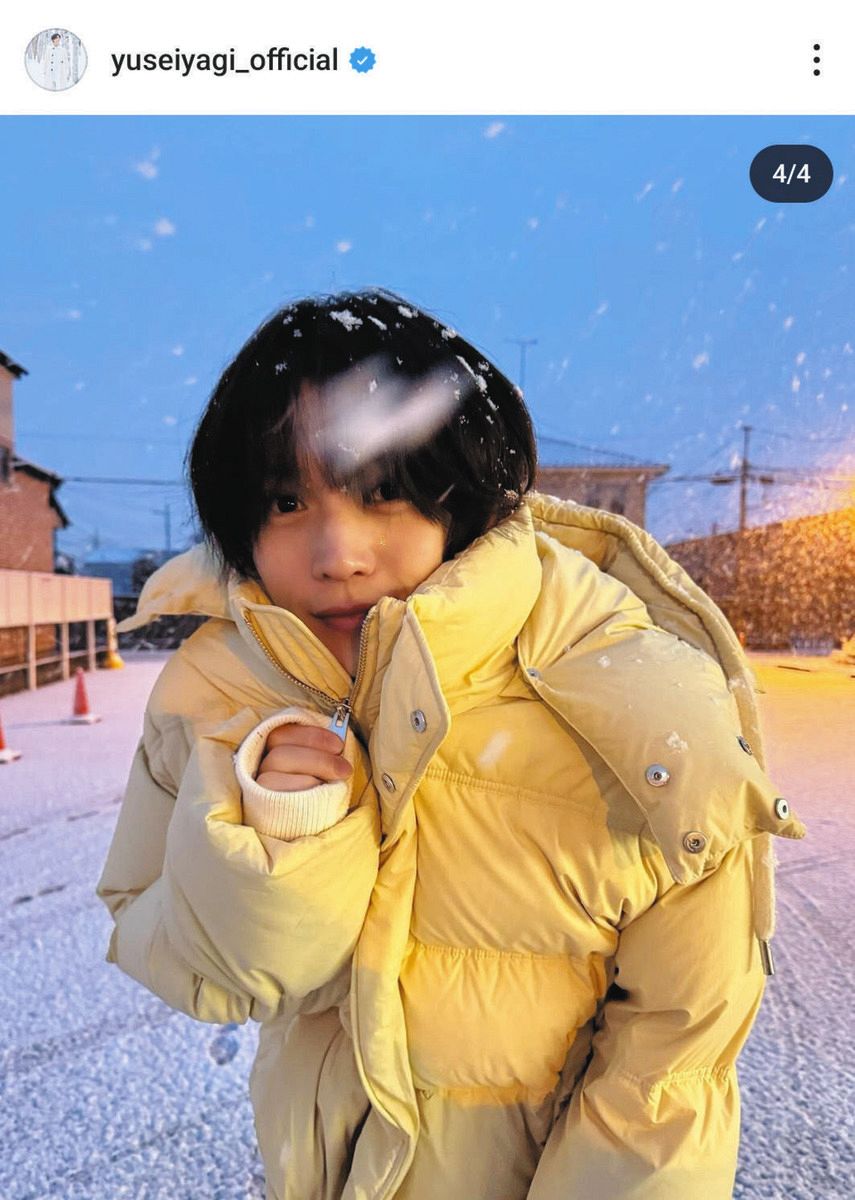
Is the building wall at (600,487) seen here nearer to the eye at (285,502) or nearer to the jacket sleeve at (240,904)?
the eye at (285,502)

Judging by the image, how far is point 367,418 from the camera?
44cm

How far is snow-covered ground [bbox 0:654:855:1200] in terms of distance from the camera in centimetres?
80

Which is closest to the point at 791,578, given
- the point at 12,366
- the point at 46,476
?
the point at 12,366

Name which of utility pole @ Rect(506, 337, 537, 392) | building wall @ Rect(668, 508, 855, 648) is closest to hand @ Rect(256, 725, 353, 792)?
utility pole @ Rect(506, 337, 537, 392)

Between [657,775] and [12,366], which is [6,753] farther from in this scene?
[657,775]

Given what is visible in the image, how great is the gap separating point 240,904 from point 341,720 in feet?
0.36

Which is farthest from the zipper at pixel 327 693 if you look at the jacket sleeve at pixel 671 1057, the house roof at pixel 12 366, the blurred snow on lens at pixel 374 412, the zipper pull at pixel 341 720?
the house roof at pixel 12 366

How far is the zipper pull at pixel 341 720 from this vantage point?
16.4 inches

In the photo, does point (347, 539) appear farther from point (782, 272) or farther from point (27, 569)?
point (27, 569)

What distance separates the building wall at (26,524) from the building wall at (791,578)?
1.64m

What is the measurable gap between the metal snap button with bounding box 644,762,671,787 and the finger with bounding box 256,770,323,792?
0.17 metres

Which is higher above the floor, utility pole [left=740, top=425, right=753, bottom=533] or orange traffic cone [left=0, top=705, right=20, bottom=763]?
utility pole [left=740, top=425, right=753, bottom=533]

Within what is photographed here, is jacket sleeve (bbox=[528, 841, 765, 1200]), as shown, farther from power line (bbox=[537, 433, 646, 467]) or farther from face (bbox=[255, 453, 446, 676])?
power line (bbox=[537, 433, 646, 467])
